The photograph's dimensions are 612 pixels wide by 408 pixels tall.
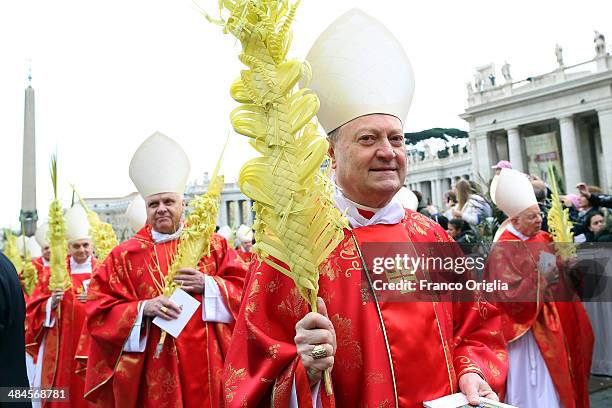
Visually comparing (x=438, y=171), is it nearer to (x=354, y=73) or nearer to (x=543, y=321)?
(x=543, y=321)

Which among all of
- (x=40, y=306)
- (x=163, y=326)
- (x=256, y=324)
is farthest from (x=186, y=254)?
(x=40, y=306)

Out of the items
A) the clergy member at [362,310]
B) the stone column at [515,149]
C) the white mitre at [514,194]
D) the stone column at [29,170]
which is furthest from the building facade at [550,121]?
the clergy member at [362,310]

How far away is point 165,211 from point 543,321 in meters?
3.52

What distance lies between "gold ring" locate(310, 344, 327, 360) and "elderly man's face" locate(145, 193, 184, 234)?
3133 mm

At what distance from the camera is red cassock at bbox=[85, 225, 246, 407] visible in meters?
3.95

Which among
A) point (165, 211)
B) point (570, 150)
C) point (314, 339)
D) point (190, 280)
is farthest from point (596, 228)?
point (570, 150)

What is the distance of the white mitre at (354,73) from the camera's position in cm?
226

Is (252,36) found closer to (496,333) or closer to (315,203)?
(315,203)

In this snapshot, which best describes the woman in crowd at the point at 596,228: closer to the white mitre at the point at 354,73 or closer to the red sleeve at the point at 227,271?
the red sleeve at the point at 227,271

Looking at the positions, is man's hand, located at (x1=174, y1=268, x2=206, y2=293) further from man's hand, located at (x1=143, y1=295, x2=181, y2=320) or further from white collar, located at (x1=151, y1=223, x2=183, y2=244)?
white collar, located at (x1=151, y1=223, x2=183, y2=244)

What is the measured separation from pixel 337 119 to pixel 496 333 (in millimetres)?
1271

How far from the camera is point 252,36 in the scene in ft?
5.51

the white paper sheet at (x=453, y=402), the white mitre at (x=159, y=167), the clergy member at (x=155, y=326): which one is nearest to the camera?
Result: the white paper sheet at (x=453, y=402)

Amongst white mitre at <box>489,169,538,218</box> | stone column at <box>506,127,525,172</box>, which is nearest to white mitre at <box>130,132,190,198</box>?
white mitre at <box>489,169,538,218</box>
